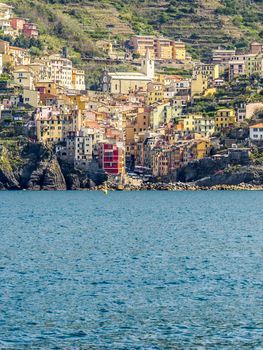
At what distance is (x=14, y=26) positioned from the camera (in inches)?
6280

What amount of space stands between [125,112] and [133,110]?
1114mm

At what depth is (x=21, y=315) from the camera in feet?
120

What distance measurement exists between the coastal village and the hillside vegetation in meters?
6.12

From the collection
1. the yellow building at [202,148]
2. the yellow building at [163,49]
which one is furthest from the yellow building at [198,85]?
the yellow building at [163,49]

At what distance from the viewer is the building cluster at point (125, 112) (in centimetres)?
11638

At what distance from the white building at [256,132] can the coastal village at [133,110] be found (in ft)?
0.29

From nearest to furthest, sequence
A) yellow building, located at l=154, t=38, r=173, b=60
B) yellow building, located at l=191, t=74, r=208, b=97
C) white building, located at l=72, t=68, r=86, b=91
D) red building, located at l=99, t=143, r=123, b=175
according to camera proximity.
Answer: red building, located at l=99, t=143, r=123, b=175 → yellow building, located at l=191, t=74, r=208, b=97 → white building, located at l=72, t=68, r=86, b=91 → yellow building, located at l=154, t=38, r=173, b=60

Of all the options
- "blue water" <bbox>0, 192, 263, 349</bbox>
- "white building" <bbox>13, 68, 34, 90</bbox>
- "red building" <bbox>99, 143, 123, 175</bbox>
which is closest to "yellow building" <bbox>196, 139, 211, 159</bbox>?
"red building" <bbox>99, 143, 123, 175</bbox>

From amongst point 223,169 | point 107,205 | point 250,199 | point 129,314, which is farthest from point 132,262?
point 223,169

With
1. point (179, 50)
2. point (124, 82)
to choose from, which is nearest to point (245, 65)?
point (124, 82)

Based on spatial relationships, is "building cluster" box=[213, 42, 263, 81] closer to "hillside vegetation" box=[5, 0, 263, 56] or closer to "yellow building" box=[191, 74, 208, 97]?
"yellow building" box=[191, 74, 208, 97]

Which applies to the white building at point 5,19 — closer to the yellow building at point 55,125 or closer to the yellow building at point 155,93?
the yellow building at point 155,93

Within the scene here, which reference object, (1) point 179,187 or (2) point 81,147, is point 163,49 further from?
(1) point 179,187

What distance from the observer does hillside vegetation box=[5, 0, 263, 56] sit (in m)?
166
